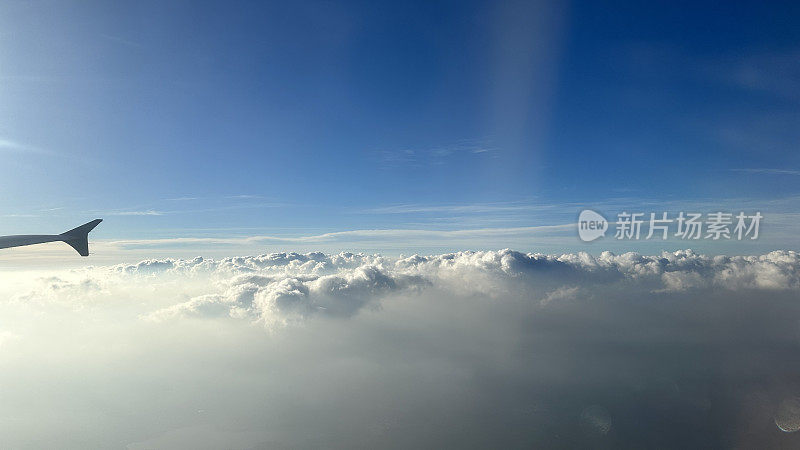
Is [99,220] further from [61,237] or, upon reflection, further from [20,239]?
[20,239]

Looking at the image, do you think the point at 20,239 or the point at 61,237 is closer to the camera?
the point at 20,239

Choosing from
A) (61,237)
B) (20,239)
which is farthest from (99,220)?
(20,239)

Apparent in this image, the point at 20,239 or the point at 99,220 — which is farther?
the point at 99,220

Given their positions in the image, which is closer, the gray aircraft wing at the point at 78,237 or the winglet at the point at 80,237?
the gray aircraft wing at the point at 78,237

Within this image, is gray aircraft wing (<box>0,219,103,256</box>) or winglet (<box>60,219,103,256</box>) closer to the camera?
gray aircraft wing (<box>0,219,103,256</box>)
